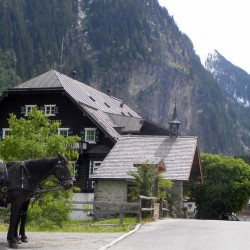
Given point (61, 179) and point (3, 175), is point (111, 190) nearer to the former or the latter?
point (61, 179)

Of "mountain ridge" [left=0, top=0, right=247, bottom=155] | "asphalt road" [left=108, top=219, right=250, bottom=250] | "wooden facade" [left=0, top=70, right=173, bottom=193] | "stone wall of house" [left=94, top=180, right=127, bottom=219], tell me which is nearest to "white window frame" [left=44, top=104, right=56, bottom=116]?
"wooden facade" [left=0, top=70, right=173, bottom=193]

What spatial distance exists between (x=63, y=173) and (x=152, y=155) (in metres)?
25.5

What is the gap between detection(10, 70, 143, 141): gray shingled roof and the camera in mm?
46219

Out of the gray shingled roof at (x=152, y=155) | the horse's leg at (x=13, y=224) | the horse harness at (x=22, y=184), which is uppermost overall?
the gray shingled roof at (x=152, y=155)

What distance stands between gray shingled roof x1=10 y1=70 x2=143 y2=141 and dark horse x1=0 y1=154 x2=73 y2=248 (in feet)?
102

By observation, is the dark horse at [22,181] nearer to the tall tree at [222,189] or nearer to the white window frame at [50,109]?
the white window frame at [50,109]

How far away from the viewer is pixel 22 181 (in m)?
12.6

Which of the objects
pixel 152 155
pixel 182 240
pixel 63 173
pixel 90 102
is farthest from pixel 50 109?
pixel 63 173

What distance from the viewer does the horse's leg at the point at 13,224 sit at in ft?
39.9

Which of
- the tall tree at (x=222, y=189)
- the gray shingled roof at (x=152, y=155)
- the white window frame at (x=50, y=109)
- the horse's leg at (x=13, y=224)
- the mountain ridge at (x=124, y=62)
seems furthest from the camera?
the mountain ridge at (x=124, y=62)

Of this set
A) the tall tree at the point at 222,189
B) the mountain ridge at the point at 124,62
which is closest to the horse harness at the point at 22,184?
the tall tree at the point at 222,189

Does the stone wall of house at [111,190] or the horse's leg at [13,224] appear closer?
the horse's leg at [13,224]

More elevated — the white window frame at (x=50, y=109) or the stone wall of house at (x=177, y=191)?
the white window frame at (x=50, y=109)

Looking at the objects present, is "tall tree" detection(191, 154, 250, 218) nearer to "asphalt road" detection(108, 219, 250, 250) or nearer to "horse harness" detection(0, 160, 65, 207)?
"asphalt road" detection(108, 219, 250, 250)
